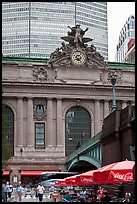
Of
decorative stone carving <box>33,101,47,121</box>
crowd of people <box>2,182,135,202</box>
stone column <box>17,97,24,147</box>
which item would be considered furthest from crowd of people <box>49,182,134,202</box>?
decorative stone carving <box>33,101,47,121</box>

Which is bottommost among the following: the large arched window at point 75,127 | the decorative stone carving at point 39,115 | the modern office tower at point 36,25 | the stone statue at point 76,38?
the large arched window at point 75,127

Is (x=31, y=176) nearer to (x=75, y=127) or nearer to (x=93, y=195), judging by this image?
(x=75, y=127)

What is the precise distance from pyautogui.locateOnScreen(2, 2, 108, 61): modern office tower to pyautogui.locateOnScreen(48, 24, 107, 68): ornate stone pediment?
98.4 m

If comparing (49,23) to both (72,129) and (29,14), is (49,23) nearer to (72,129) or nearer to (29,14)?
(29,14)

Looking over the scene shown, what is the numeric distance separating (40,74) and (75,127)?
11.7 metres

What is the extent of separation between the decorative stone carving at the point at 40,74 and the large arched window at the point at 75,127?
7.59m

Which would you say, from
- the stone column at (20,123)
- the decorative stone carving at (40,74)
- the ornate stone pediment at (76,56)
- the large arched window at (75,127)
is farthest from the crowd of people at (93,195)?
the ornate stone pediment at (76,56)

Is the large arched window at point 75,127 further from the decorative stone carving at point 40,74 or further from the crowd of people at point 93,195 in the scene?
the crowd of people at point 93,195

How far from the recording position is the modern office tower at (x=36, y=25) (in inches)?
7416

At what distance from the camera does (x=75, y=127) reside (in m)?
88.5

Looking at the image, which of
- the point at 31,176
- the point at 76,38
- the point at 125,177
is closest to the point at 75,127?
the point at 31,176

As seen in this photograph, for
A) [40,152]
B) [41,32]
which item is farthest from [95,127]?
[41,32]

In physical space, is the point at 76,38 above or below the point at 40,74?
above

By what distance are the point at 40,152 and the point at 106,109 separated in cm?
1488
